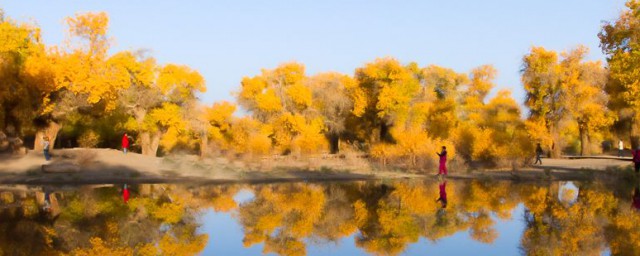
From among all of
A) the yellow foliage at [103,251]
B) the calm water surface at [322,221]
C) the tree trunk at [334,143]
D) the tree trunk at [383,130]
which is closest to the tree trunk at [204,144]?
the tree trunk at [334,143]

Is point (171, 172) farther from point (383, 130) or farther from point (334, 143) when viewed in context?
point (334, 143)

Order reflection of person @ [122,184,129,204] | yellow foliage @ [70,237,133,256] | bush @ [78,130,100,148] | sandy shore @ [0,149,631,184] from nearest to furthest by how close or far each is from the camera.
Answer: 1. yellow foliage @ [70,237,133,256]
2. reflection of person @ [122,184,129,204]
3. sandy shore @ [0,149,631,184]
4. bush @ [78,130,100,148]

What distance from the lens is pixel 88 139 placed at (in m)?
48.2

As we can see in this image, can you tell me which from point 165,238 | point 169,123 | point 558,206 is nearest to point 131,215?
point 165,238

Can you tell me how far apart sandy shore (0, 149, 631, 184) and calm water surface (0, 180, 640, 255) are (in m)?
4.47

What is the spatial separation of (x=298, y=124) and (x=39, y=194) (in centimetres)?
2682

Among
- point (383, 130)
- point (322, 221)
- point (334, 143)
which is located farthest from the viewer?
point (334, 143)

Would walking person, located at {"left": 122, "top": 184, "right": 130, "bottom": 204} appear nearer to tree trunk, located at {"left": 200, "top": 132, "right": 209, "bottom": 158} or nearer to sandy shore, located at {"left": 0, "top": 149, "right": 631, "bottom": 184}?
sandy shore, located at {"left": 0, "top": 149, "right": 631, "bottom": 184}

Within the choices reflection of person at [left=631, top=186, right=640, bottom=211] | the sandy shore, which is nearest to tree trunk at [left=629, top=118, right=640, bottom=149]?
the sandy shore

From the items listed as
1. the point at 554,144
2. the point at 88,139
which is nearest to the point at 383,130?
the point at 554,144

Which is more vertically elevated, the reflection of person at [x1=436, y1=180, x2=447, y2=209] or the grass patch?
the grass patch

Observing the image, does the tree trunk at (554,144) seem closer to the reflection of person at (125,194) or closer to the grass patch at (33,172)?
the reflection of person at (125,194)

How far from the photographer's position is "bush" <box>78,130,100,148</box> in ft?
158

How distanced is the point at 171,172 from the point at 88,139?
20.6 meters
